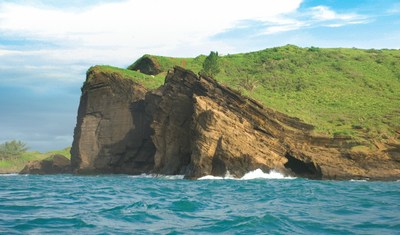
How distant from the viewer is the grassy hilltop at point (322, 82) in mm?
66875

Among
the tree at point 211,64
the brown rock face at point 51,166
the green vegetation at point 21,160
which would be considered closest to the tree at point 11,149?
the green vegetation at point 21,160

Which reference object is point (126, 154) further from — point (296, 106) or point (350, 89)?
point (350, 89)

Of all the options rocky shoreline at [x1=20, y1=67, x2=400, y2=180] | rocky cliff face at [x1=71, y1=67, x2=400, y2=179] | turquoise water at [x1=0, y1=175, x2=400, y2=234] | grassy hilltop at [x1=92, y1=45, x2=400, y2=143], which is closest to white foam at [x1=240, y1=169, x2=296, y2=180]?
rocky shoreline at [x1=20, y1=67, x2=400, y2=180]

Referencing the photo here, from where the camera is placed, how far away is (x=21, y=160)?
146m

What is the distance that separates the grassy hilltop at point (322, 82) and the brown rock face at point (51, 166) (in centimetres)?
2297

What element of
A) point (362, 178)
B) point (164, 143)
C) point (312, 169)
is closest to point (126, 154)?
point (164, 143)

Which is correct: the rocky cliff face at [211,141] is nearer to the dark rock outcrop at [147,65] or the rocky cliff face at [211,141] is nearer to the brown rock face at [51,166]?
the brown rock face at [51,166]

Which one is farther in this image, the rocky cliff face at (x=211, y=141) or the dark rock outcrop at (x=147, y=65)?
the dark rock outcrop at (x=147, y=65)

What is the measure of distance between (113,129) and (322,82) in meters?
38.9

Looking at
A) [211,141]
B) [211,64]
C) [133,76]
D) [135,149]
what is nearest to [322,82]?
[211,64]

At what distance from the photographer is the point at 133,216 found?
1973 cm

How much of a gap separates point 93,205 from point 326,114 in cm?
5379

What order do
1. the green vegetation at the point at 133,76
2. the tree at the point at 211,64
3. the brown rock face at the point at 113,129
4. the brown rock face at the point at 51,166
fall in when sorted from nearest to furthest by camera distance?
1. the brown rock face at the point at 113,129
2. the tree at the point at 211,64
3. the green vegetation at the point at 133,76
4. the brown rock face at the point at 51,166

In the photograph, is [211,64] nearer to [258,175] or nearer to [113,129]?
[113,129]
